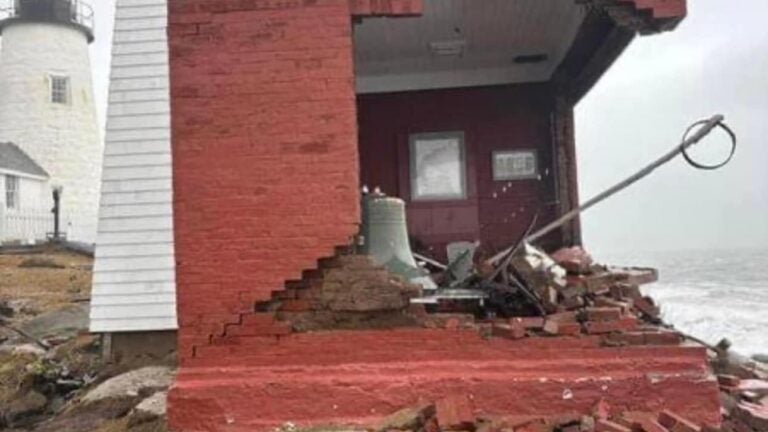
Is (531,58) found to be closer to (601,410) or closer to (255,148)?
(255,148)

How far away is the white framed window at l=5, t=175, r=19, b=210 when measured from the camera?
29.3 m

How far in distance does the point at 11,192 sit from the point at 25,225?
1.44 meters

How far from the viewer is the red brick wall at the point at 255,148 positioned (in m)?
5.84

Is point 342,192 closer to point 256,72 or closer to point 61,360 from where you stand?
point 256,72

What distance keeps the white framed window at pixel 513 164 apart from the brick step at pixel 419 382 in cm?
438

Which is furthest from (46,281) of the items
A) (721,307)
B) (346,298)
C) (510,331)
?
(721,307)

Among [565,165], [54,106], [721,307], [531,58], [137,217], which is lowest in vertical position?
[721,307]

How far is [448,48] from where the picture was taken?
8695 millimetres

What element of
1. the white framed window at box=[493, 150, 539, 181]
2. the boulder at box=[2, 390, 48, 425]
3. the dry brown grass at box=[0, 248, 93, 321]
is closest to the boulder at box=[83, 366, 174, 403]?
the boulder at box=[2, 390, 48, 425]

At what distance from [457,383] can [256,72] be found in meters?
2.56

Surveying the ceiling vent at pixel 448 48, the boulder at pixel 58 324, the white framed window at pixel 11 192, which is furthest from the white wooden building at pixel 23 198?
the ceiling vent at pixel 448 48

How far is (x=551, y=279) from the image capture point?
6.06 meters

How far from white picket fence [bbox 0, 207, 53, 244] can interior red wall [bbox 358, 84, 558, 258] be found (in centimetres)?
2193

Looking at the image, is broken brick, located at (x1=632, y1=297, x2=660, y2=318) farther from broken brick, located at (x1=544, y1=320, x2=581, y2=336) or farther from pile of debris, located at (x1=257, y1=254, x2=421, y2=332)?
pile of debris, located at (x1=257, y1=254, x2=421, y2=332)
